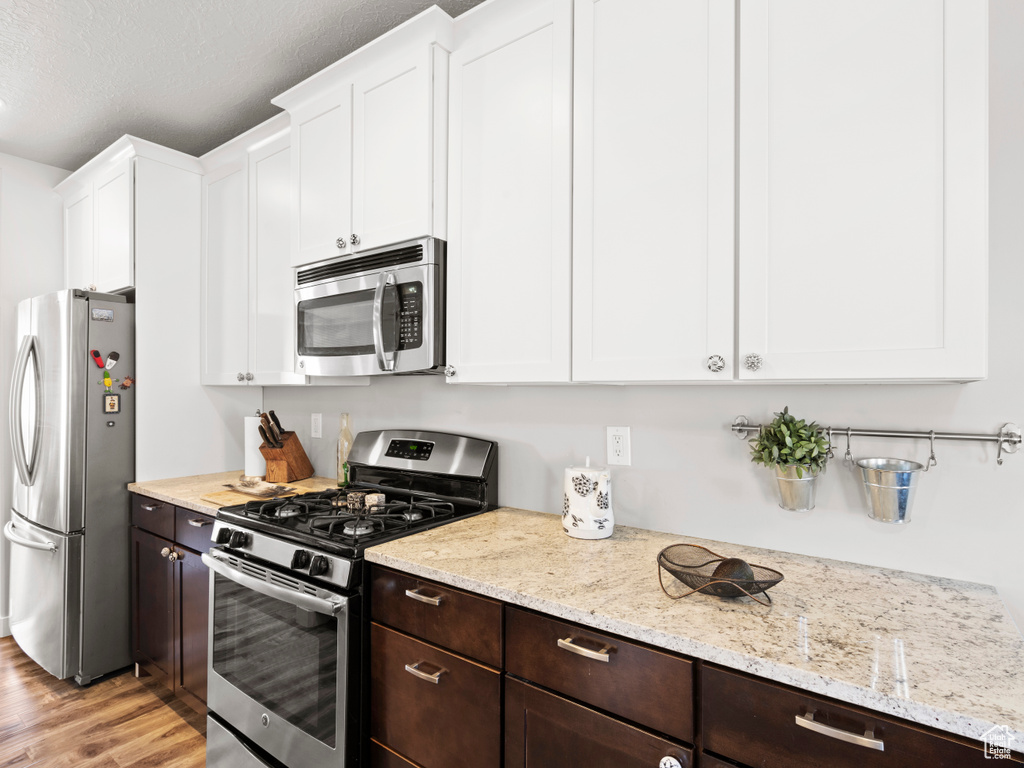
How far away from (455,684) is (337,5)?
215 cm

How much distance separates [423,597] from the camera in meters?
1.35

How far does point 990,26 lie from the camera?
1242 millimetres

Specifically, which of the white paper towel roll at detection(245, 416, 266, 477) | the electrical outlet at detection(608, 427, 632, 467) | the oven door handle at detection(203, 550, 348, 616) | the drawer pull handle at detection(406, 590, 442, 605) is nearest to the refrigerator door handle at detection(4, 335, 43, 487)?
the white paper towel roll at detection(245, 416, 266, 477)

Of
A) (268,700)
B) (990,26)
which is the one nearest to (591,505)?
(268,700)

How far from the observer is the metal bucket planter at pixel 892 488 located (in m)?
1.25

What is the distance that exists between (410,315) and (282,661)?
3.74ft

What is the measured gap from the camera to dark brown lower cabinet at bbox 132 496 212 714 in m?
2.15

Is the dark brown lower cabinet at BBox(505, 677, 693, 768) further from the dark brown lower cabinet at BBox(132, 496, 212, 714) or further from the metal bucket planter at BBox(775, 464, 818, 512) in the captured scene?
the dark brown lower cabinet at BBox(132, 496, 212, 714)

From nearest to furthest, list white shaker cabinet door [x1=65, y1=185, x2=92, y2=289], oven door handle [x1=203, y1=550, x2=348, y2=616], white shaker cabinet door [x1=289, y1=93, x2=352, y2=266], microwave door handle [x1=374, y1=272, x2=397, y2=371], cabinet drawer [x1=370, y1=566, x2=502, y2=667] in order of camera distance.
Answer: cabinet drawer [x1=370, y1=566, x2=502, y2=667] < oven door handle [x1=203, y1=550, x2=348, y2=616] < microwave door handle [x1=374, y1=272, x2=397, y2=371] < white shaker cabinet door [x1=289, y1=93, x2=352, y2=266] < white shaker cabinet door [x1=65, y1=185, x2=92, y2=289]

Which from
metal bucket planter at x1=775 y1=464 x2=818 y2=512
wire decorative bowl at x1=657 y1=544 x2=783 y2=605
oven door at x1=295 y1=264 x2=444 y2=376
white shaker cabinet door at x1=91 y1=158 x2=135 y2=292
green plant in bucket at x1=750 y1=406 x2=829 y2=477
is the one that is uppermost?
white shaker cabinet door at x1=91 y1=158 x2=135 y2=292

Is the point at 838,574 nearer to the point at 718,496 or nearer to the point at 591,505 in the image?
the point at 718,496

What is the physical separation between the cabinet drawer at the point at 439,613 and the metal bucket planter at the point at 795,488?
77 cm

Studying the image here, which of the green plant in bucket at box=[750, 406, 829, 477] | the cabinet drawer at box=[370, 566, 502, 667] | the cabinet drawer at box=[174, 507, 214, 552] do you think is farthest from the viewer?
the cabinet drawer at box=[174, 507, 214, 552]

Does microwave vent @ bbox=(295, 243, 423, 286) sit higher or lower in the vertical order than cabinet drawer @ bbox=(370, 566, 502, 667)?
higher
